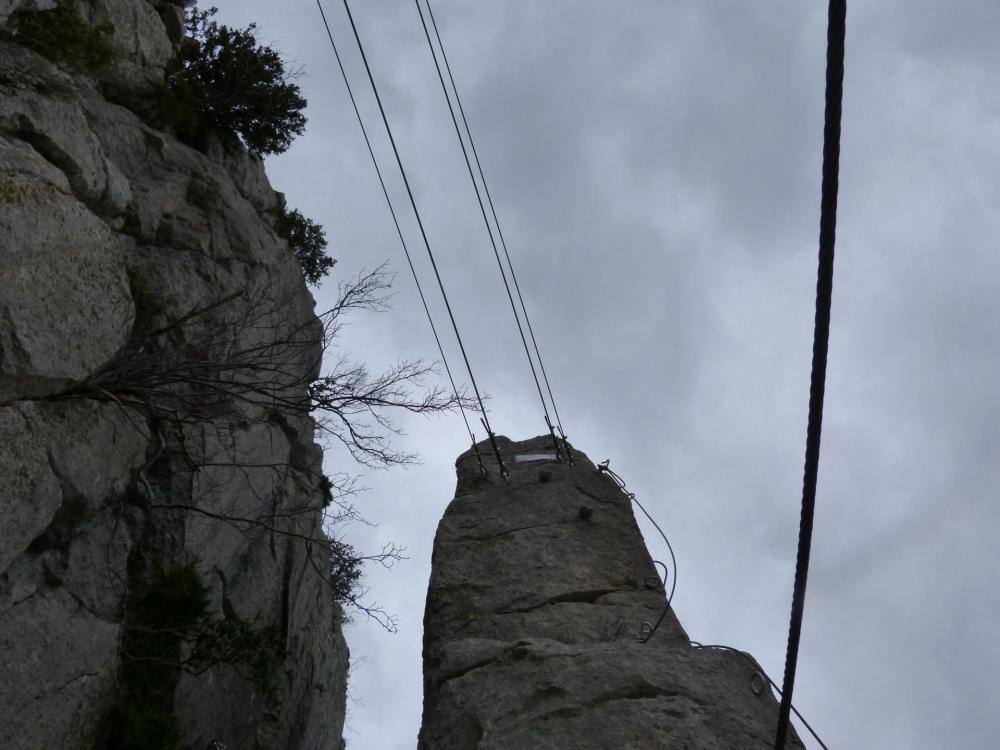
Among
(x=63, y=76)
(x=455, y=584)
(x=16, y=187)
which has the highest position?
(x=63, y=76)

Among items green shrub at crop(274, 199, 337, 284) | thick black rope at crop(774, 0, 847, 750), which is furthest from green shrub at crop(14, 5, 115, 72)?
thick black rope at crop(774, 0, 847, 750)

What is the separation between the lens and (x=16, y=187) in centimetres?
Result: 601

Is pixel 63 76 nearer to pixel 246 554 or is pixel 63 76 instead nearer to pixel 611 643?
pixel 246 554

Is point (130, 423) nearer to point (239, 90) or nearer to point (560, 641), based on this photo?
point (560, 641)

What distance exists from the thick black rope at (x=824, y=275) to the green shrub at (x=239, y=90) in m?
10.5

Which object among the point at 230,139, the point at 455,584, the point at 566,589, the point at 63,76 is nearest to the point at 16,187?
the point at 63,76

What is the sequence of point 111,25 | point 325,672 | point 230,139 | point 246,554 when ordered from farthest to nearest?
point 230,139, point 325,672, point 111,25, point 246,554

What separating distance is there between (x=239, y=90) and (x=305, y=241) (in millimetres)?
2324

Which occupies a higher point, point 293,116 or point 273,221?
point 293,116

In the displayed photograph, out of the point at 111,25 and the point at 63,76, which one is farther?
the point at 111,25

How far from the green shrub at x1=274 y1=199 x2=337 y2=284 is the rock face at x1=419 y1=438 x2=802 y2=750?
214 inches

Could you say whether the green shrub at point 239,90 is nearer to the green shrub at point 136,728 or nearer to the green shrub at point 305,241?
the green shrub at point 305,241

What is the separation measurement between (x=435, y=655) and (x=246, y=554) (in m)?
3.66

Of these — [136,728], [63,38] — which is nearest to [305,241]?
[63,38]
